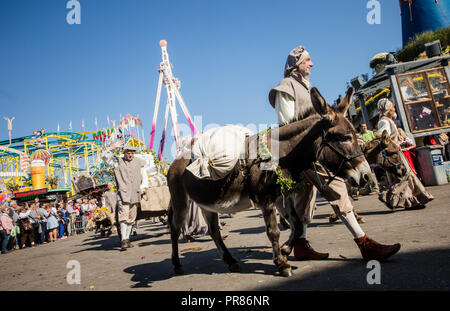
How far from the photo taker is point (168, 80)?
149 feet

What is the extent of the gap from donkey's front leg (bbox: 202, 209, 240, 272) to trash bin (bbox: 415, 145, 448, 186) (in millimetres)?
8646

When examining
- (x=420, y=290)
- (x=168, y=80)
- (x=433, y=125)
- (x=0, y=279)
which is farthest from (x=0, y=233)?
(x=168, y=80)

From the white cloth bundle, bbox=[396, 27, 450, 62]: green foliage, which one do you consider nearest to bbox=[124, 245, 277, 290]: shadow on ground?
the white cloth bundle

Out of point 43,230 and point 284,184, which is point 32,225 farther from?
point 284,184

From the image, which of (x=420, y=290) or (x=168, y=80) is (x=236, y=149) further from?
(x=168, y=80)

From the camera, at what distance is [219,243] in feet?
12.9

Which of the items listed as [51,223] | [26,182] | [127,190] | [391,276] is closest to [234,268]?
[391,276]

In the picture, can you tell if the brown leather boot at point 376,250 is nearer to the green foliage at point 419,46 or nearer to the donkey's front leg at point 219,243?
the donkey's front leg at point 219,243

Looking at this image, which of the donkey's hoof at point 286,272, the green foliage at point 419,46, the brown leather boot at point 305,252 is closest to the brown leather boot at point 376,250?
the brown leather boot at point 305,252

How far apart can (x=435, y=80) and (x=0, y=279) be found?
14.8 metres

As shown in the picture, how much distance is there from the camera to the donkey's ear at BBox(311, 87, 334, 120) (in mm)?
3053

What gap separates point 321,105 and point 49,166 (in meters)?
62.8

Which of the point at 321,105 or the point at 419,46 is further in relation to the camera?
the point at 419,46

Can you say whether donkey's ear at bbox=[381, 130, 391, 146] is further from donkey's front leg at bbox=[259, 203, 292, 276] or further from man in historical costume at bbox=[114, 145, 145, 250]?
man in historical costume at bbox=[114, 145, 145, 250]
